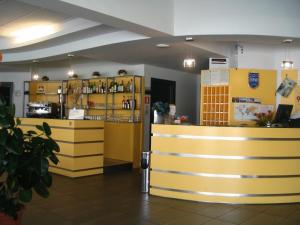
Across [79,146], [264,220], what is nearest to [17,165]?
[264,220]

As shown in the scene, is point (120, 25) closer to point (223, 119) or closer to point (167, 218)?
point (167, 218)

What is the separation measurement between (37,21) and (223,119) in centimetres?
435

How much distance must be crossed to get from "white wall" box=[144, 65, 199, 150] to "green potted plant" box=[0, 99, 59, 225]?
228 inches

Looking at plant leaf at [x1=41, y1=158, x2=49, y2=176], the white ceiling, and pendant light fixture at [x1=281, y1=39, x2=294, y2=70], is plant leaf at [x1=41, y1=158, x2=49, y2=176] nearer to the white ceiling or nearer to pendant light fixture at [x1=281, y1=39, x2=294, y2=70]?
the white ceiling

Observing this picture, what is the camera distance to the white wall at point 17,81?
36.4ft

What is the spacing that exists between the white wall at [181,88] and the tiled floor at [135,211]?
140 inches

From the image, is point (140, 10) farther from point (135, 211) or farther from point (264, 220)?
point (264, 220)

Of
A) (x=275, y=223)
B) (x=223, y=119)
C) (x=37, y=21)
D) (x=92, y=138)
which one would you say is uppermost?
(x=37, y=21)

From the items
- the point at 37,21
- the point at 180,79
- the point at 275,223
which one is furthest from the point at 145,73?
the point at 275,223

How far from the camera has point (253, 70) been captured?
6.77 metres

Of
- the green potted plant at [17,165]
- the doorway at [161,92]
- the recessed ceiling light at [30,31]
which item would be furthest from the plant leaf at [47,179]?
the doorway at [161,92]

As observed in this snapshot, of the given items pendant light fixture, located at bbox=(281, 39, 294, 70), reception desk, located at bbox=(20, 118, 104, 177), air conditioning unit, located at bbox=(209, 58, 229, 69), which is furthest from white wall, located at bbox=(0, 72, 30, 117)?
pendant light fixture, located at bbox=(281, 39, 294, 70)

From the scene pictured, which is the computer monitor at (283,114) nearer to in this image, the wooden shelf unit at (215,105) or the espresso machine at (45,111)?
the wooden shelf unit at (215,105)

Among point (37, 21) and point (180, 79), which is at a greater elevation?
point (37, 21)
